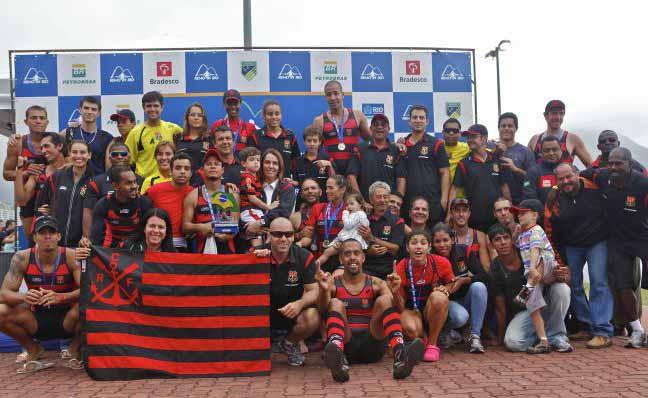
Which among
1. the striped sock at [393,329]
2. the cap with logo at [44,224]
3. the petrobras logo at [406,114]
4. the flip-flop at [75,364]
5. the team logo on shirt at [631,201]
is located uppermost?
the petrobras logo at [406,114]

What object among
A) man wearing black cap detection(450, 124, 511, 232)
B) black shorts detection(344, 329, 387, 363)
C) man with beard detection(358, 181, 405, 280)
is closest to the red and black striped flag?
black shorts detection(344, 329, 387, 363)

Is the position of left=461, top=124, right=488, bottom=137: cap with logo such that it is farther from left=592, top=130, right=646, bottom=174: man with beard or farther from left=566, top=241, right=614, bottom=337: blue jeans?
left=566, top=241, right=614, bottom=337: blue jeans

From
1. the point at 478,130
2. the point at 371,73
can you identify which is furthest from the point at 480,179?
the point at 371,73

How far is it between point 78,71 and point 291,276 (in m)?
6.04

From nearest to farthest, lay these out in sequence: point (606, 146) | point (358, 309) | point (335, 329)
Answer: point (335, 329)
point (358, 309)
point (606, 146)

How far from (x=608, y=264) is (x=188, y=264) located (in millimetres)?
4378

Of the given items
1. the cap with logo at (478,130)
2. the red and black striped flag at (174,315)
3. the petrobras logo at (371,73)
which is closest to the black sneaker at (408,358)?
the red and black striped flag at (174,315)

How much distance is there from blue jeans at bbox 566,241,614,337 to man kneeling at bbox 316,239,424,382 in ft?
7.86

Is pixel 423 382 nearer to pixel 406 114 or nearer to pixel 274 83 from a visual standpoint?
pixel 406 114

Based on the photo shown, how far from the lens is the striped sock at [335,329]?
223 inches

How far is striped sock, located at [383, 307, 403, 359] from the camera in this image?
5.67m

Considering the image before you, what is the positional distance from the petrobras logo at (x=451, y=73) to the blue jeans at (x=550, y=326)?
4715 mm

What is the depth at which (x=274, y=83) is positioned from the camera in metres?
10.5

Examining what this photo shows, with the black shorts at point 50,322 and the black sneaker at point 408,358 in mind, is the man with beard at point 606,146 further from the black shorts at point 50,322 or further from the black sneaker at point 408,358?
the black shorts at point 50,322
